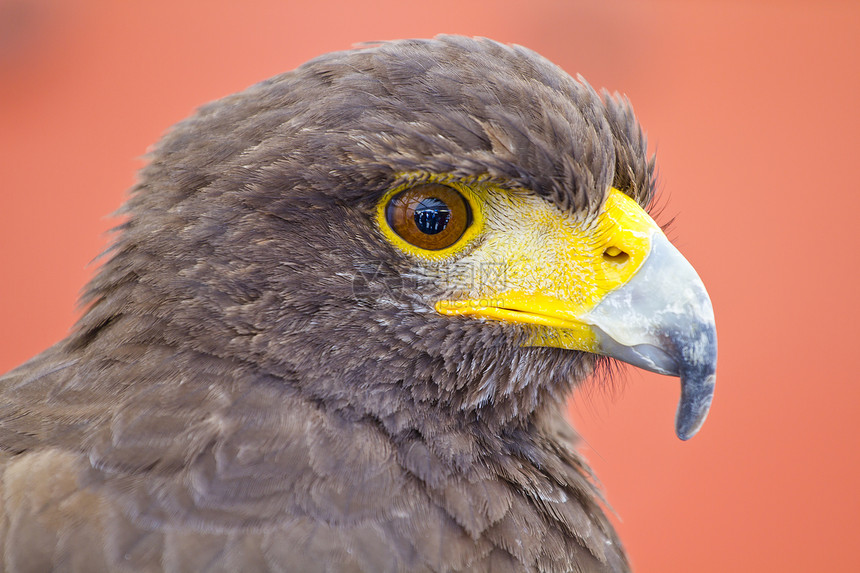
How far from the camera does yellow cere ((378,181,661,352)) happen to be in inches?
56.1

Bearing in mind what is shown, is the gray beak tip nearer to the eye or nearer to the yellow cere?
the yellow cere

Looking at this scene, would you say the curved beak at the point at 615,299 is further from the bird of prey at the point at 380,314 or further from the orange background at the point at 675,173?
the orange background at the point at 675,173

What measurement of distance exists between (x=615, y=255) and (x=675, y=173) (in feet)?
7.78

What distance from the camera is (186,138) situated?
1.55 metres

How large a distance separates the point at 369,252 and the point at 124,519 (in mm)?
627

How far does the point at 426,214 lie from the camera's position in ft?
Result: 4.61

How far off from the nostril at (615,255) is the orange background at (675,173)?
7.47 feet

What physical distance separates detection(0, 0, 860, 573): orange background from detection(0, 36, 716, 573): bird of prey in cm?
222

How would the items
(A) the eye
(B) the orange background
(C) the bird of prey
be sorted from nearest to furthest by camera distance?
(C) the bird of prey, (A) the eye, (B) the orange background

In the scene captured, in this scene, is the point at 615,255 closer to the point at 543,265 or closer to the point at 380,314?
the point at 543,265

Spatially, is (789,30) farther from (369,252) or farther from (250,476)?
(250,476)

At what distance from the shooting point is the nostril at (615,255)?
1.43 metres

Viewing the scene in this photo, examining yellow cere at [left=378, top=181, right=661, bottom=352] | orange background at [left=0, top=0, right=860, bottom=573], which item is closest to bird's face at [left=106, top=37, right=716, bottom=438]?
yellow cere at [left=378, top=181, right=661, bottom=352]

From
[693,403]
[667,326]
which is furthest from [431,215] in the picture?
[693,403]
